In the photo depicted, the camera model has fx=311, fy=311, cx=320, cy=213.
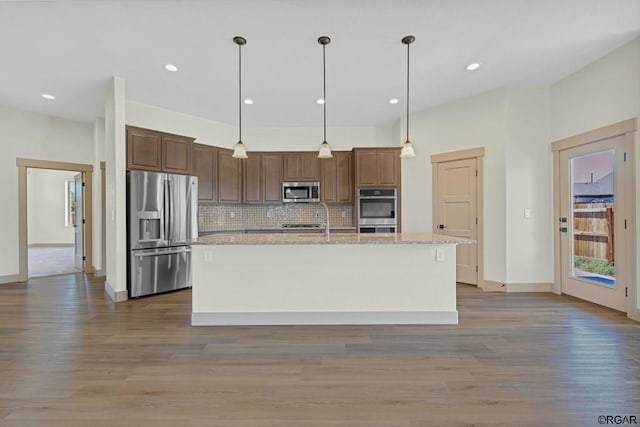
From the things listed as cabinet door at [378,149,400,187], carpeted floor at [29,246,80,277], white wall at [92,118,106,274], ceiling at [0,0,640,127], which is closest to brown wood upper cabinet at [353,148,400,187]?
cabinet door at [378,149,400,187]

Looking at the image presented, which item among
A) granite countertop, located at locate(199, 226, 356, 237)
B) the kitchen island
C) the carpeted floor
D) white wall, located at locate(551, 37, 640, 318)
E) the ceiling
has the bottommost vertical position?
the carpeted floor

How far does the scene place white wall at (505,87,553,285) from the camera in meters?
4.46

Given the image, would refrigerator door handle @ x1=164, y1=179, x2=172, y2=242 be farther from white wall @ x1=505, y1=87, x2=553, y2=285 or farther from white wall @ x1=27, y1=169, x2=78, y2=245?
white wall @ x1=27, y1=169, x2=78, y2=245

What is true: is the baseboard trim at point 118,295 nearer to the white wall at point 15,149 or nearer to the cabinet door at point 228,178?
the cabinet door at point 228,178

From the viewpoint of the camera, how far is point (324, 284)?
129 inches

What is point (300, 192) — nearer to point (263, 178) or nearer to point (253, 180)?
point (263, 178)

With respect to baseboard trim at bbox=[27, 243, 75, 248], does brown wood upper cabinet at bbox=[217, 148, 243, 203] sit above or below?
above

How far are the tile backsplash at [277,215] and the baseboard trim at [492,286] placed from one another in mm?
2496

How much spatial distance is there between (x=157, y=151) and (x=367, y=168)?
3399 millimetres

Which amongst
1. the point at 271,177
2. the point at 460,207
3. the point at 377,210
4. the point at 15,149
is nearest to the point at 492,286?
the point at 460,207

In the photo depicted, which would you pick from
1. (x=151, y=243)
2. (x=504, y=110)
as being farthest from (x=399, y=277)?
(x=151, y=243)

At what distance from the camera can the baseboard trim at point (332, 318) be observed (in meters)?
3.24

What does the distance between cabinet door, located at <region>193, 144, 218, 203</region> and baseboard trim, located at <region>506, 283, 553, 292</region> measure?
4.99 meters
